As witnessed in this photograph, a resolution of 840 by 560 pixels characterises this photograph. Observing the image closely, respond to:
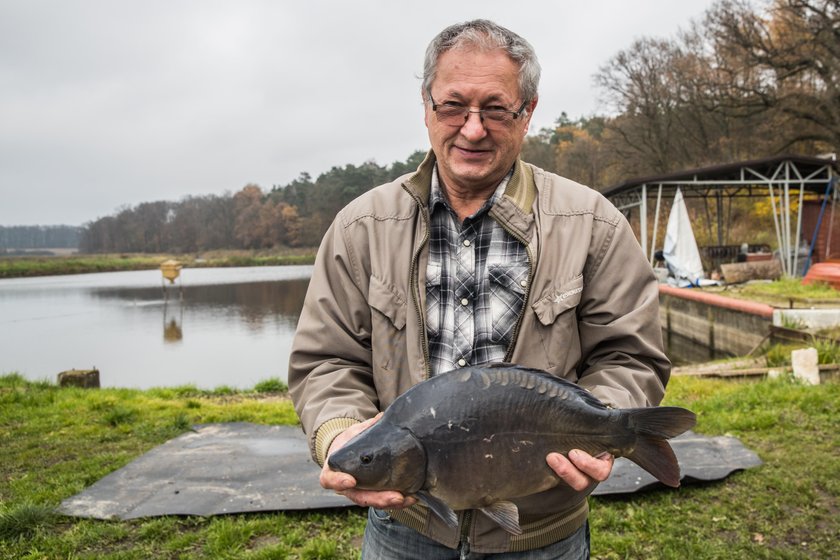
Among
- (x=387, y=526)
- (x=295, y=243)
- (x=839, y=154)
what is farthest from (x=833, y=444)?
(x=295, y=243)

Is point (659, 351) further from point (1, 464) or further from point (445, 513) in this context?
point (1, 464)

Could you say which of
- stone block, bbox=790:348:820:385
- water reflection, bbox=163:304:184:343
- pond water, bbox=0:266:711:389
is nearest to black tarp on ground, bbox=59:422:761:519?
stone block, bbox=790:348:820:385

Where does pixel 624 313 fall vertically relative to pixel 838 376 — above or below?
above

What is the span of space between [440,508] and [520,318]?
65 cm

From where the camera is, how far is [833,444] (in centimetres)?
585

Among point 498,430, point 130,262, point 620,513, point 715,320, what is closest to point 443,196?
point 498,430

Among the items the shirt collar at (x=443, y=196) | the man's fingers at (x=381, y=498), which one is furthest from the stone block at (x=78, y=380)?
the man's fingers at (x=381, y=498)

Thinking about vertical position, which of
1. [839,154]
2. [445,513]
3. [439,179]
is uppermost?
[839,154]

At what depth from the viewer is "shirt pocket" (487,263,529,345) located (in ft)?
7.16

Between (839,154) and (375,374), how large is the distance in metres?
30.4

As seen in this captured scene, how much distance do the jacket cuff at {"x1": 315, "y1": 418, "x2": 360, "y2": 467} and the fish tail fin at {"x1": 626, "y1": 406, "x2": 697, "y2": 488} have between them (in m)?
0.86

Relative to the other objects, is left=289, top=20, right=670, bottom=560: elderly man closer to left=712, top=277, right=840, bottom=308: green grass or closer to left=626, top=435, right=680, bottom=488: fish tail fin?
left=626, top=435, right=680, bottom=488: fish tail fin

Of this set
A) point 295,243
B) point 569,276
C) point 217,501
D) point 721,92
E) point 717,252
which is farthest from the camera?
point 295,243

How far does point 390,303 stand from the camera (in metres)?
2.19
